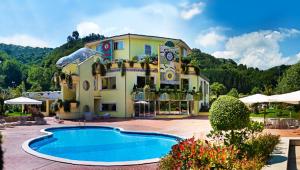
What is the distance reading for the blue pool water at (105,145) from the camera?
14.4m

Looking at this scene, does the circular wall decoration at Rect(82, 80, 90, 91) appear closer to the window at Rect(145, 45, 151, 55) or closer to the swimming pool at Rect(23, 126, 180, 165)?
the window at Rect(145, 45, 151, 55)

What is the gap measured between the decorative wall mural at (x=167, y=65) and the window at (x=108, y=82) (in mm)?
5643

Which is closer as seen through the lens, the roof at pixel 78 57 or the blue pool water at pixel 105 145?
the blue pool water at pixel 105 145

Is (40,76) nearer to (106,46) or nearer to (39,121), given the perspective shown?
(106,46)

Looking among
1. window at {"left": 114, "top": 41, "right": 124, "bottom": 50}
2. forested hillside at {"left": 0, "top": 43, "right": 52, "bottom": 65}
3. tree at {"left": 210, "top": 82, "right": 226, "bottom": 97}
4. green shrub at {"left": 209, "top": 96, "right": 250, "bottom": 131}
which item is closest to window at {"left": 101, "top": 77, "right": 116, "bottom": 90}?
window at {"left": 114, "top": 41, "right": 124, "bottom": 50}

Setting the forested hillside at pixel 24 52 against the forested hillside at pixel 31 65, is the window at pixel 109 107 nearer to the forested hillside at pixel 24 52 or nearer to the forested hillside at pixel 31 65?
the forested hillside at pixel 31 65

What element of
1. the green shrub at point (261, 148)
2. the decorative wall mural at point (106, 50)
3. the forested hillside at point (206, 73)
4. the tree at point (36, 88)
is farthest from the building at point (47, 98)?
the green shrub at point (261, 148)

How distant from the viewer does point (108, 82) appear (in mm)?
36938

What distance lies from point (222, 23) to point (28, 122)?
58.8 feet

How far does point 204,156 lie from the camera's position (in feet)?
22.5

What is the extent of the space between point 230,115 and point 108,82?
28.4 metres

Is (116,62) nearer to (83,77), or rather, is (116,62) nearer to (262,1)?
(83,77)

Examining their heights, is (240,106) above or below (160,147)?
above

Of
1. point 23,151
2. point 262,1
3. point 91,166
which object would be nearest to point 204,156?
point 91,166
